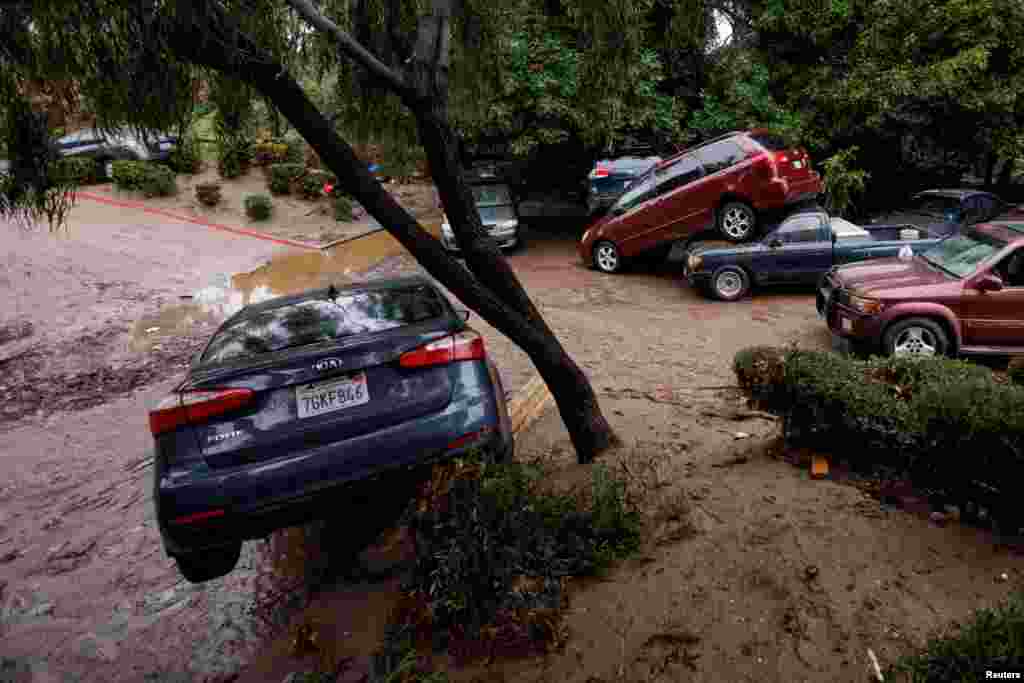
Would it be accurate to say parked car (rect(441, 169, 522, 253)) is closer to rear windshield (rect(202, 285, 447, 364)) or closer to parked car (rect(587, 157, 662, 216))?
parked car (rect(587, 157, 662, 216))

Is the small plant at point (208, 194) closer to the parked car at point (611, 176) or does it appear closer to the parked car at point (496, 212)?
the parked car at point (496, 212)

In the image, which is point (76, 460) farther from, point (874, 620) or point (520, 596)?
point (874, 620)

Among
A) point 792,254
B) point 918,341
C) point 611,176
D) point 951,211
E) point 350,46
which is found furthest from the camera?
point 611,176

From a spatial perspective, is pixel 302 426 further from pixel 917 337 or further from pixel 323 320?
pixel 917 337

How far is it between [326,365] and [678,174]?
10010mm

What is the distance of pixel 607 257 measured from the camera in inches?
509

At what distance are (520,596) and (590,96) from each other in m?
4.09

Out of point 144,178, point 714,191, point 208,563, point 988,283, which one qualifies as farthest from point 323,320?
point 144,178

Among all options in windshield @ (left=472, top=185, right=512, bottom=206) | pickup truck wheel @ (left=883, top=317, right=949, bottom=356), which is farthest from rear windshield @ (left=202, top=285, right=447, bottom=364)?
windshield @ (left=472, top=185, right=512, bottom=206)

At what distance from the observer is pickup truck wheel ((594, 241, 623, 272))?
12.8 metres

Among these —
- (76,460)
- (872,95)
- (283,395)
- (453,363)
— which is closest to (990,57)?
(872,95)

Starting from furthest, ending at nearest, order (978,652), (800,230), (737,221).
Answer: (737,221), (800,230), (978,652)

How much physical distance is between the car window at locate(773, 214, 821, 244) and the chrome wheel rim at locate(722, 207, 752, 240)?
1.09 m

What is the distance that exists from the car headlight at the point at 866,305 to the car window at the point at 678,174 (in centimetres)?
502
